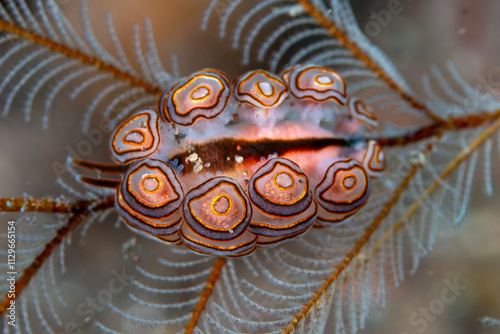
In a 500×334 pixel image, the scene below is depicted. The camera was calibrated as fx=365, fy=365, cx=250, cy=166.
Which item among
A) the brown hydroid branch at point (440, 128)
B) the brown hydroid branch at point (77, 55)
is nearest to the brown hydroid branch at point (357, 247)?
the brown hydroid branch at point (440, 128)

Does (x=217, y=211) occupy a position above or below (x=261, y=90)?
below

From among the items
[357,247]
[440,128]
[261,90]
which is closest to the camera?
[261,90]

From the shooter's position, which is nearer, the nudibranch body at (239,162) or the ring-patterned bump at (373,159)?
the nudibranch body at (239,162)

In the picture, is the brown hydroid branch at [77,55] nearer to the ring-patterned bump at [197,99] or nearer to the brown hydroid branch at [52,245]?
the ring-patterned bump at [197,99]

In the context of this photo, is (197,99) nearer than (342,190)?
Yes

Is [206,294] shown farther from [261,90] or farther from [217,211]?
[261,90]

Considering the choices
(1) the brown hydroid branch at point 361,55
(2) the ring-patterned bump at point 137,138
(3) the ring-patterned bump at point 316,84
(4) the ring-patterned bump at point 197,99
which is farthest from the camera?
(1) the brown hydroid branch at point 361,55

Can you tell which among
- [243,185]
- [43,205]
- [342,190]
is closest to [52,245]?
[43,205]
